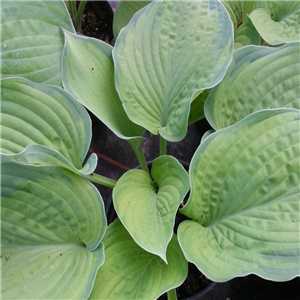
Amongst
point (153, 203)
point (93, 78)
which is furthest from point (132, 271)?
point (93, 78)

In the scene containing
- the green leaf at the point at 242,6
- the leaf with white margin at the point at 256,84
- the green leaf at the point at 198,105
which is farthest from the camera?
the green leaf at the point at 242,6

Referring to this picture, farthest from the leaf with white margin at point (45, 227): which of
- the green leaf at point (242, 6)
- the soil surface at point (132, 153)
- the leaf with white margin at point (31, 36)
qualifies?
the green leaf at point (242, 6)

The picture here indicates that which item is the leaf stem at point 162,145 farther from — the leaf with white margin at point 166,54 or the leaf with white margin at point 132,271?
the leaf with white margin at point 132,271

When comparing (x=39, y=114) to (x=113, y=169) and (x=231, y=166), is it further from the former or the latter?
(x=113, y=169)

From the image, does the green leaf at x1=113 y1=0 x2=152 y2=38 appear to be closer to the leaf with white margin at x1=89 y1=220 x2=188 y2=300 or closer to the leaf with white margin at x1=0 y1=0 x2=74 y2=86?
the leaf with white margin at x1=0 y1=0 x2=74 y2=86

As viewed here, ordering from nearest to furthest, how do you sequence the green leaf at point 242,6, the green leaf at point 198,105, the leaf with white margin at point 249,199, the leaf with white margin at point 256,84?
the leaf with white margin at point 249,199, the leaf with white margin at point 256,84, the green leaf at point 198,105, the green leaf at point 242,6
